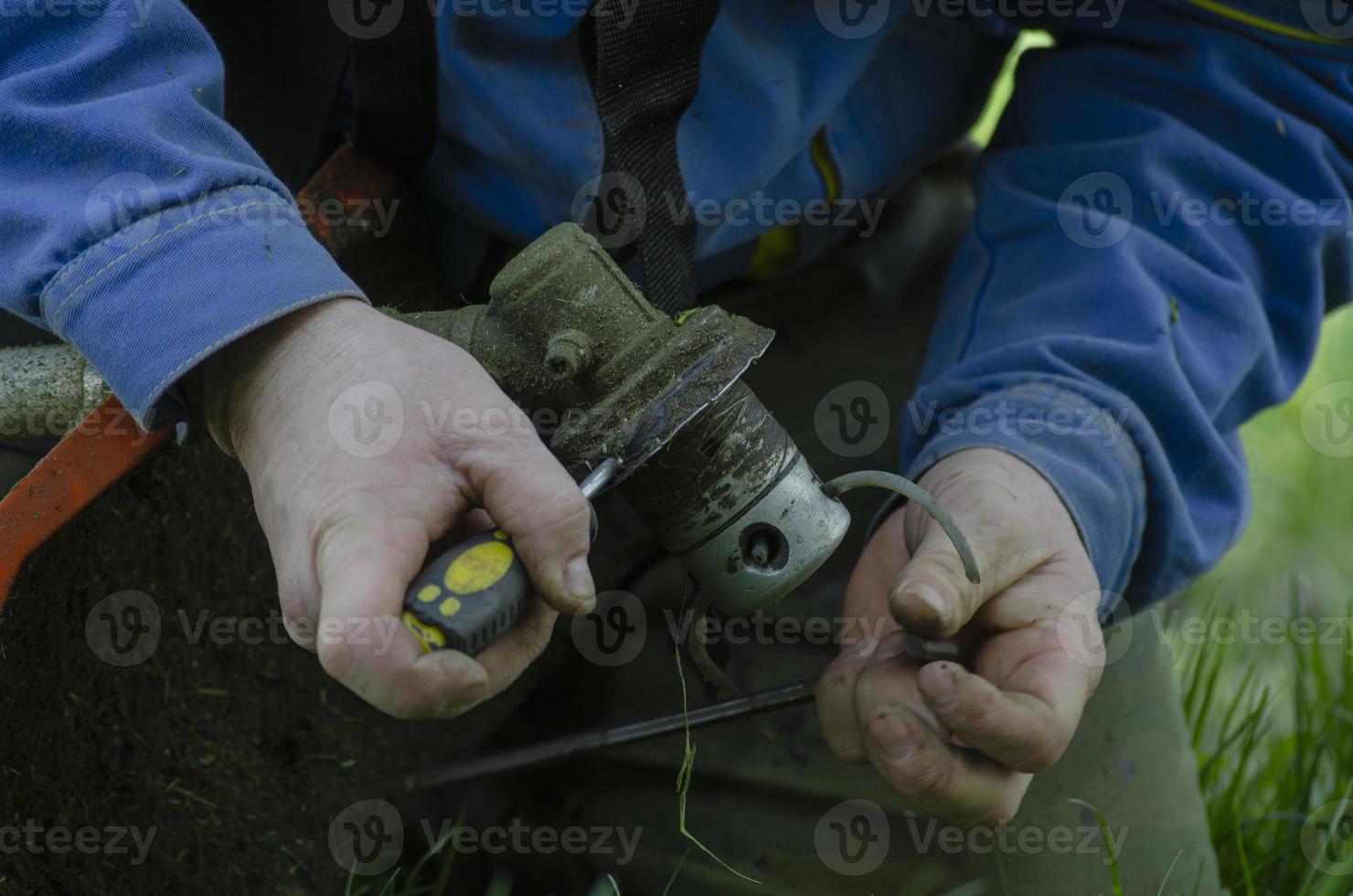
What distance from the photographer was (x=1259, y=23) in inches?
58.9

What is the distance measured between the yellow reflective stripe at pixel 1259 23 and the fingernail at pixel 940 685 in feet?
3.06

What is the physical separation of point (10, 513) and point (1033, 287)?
3.76ft

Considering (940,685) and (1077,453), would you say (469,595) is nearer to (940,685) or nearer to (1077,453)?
(940,685)

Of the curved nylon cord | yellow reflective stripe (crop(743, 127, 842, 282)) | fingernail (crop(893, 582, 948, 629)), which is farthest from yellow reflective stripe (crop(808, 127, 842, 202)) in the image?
fingernail (crop(893, 582, 948, 629))

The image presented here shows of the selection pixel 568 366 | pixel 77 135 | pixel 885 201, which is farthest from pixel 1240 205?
pixel 77 135

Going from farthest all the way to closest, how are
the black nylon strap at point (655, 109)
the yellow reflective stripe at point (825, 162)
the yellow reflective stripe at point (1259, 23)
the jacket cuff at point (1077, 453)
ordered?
1. the yellow reflective stripe at point (825, 162)
2. the yellow reflective stripe at point (1259, 23)
3. the jacket cuff at point (1077, 453)
4. the black nylon strap at point (655, 109)

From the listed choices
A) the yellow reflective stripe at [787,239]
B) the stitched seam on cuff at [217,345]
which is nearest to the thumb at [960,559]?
the yellow reflective stripe at [787,239]

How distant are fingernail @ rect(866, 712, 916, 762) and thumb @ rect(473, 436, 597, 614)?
1.18ft

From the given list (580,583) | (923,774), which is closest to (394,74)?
(580,583)

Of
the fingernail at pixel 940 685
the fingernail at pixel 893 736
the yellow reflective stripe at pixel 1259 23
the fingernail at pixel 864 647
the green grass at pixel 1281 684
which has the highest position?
the yellow reflective stripe at pixel 1259 23

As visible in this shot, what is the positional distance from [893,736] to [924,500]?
0.22 metres

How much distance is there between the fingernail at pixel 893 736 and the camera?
1122 mm

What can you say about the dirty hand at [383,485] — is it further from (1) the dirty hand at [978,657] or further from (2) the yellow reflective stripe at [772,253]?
(2) the yellow reflective stripe at [772,253]

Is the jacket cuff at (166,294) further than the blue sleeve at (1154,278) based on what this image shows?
No
